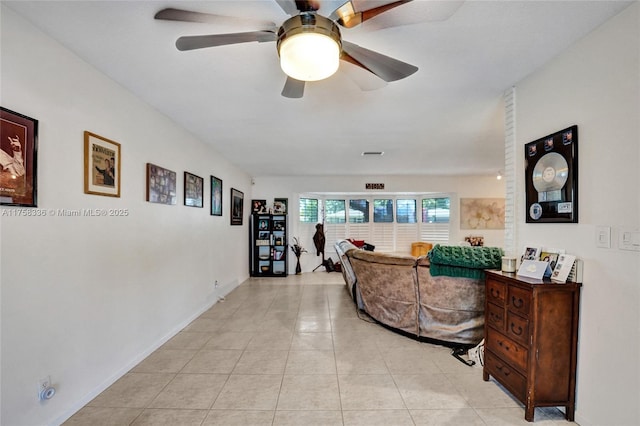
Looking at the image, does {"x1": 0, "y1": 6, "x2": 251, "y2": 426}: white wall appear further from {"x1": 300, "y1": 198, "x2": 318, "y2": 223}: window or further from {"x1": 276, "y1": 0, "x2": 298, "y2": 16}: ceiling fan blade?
{"x1": 300, "y1": 198, "x2": 318, "y2": 223}: window

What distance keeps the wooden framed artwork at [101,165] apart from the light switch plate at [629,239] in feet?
10.8

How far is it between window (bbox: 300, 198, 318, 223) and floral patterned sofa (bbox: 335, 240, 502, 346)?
4.06 m

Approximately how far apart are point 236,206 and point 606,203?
17.2 ft

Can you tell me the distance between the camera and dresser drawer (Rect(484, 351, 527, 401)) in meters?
1.94

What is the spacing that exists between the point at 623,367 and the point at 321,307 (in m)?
3.27

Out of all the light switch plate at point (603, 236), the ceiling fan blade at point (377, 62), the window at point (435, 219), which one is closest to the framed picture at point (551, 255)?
the light switch plate at point (603, 236)

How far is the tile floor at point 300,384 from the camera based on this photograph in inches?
76.6

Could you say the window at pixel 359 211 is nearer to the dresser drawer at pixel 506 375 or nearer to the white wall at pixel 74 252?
the white wall at pixel 74 252

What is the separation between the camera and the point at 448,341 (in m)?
2.99

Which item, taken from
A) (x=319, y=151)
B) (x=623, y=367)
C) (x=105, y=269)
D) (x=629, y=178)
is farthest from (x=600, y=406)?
(x=319, y=151)

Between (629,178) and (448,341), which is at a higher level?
(629,178)

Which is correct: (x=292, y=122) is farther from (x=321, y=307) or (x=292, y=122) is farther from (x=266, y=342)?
(x=321, y=307)

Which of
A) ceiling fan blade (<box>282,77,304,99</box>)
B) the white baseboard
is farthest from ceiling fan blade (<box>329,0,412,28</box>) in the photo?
the white baseboard

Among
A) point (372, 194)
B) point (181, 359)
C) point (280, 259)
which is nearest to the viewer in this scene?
point (181, 359)
